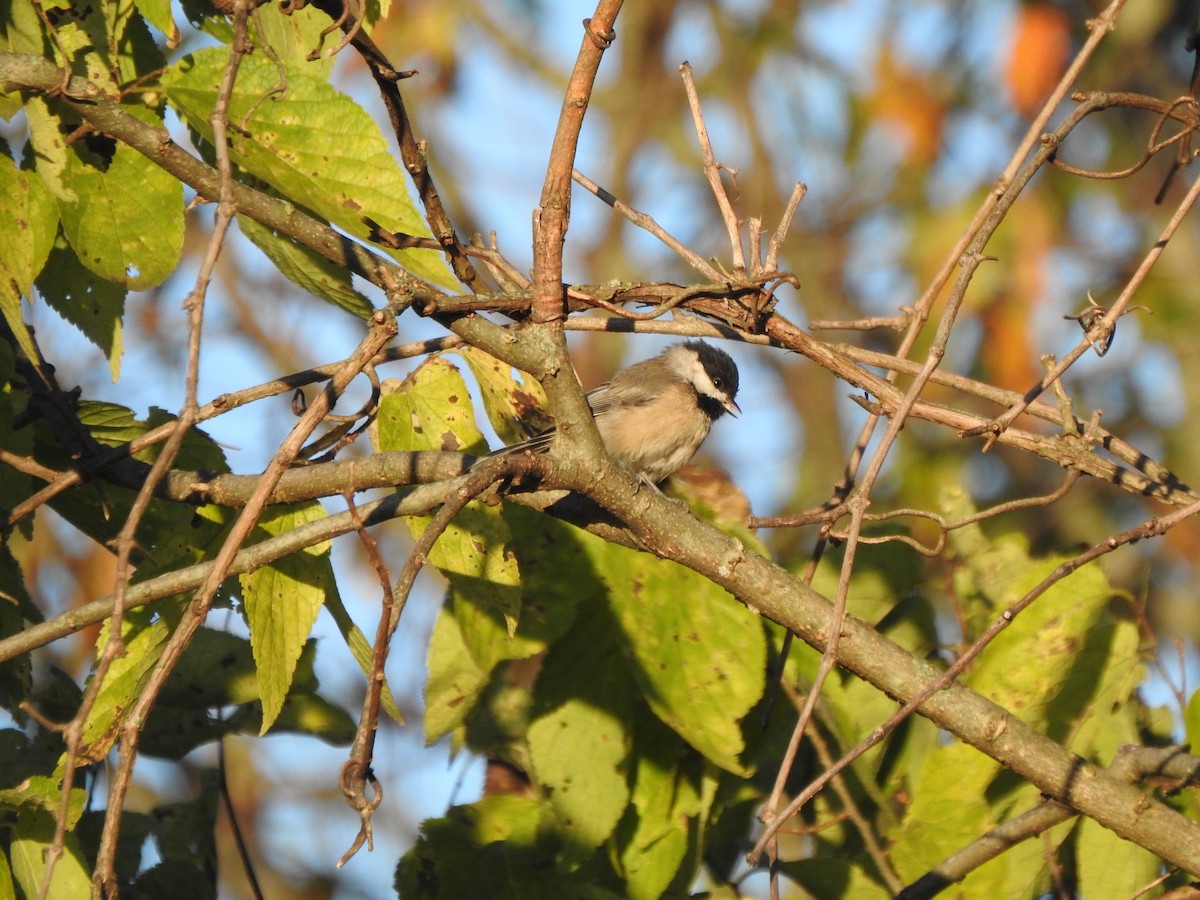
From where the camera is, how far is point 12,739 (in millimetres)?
3037

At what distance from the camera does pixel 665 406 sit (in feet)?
18.3

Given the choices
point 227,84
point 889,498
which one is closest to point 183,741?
point 227,84

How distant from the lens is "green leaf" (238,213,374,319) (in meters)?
2.60

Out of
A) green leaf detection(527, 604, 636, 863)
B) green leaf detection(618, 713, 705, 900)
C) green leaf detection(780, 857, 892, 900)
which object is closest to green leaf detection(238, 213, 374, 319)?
→ green leaf detection(527, 604, 636, 863)

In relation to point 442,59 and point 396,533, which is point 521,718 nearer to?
point 396,533

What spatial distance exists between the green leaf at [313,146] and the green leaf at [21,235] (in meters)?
0.36

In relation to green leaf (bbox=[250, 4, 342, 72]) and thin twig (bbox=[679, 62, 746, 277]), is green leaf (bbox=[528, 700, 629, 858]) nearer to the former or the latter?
thin twig (bbox=[679, 62, 746, 277])

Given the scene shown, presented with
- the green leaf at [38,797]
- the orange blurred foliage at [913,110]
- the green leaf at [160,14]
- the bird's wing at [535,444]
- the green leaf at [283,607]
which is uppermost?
the orange blurred foliage at [913,110]

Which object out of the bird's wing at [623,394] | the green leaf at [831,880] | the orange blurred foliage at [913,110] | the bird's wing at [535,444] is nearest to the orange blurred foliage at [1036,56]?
the orange blurred foliage at [913,110]

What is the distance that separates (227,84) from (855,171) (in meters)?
8.73

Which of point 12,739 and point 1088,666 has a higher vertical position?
point 12,739

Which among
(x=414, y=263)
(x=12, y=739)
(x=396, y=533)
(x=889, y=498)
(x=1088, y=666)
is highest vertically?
(x=396, y=533)

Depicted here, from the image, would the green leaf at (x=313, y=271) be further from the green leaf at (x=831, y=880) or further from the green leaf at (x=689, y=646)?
the green leaf at (x=831, y=880)

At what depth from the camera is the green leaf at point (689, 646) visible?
9.12 feet
